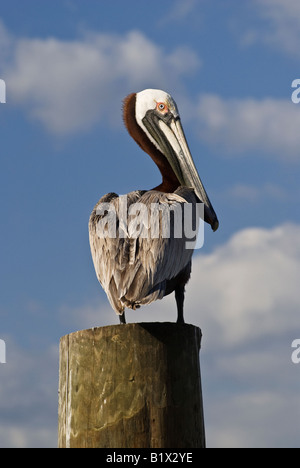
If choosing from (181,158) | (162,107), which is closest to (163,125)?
(162,107)

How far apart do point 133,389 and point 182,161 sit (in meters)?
4.19

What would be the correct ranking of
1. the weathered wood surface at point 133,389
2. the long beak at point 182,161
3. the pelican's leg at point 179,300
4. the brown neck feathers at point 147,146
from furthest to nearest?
the brown neck feathers at point 147,146, the long beak at point 182,161, the pelican's leg at point 179,300, the weathered wood surface at point 133,389

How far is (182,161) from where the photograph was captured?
8203 millimetres

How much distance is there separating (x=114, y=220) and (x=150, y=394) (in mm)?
2461

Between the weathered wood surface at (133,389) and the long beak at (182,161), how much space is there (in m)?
2.90

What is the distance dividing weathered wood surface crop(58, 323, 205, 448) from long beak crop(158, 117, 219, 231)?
2.90 metres

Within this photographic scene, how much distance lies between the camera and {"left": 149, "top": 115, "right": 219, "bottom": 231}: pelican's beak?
7543mm

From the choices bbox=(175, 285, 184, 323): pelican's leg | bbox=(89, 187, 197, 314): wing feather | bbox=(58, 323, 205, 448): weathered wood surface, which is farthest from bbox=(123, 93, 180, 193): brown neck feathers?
bbox=(58, 323, 205, 448): weathered wood surface

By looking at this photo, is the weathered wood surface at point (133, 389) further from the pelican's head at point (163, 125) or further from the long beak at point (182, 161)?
the pelican's head at point (163, 125)

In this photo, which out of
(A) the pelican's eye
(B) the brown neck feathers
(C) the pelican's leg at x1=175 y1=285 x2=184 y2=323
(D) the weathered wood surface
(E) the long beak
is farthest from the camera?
(A) the pelican's eye

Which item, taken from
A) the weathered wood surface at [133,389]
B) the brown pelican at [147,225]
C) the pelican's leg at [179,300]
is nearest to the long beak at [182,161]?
the brown pelican at [147,225]

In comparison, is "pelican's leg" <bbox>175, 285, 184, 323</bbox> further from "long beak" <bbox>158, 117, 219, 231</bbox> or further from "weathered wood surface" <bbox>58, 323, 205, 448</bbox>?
"weathered wood surface" <bbox>58, 323, 205, 448</bbox>

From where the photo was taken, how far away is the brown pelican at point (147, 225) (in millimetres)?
5930
